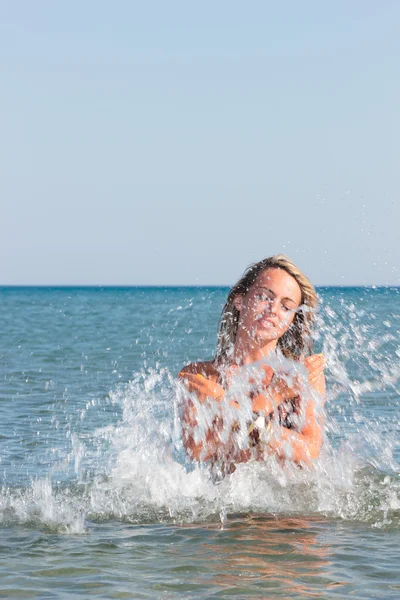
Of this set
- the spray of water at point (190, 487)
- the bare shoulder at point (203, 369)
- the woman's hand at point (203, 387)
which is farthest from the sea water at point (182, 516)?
the woman's hand at point (203, 387)

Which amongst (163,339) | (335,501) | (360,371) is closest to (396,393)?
(360,371)

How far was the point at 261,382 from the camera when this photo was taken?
6871 mm

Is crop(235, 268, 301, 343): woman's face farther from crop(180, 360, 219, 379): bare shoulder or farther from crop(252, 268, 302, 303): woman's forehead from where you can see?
crop(180, 360, 219, 379): bare shoulder

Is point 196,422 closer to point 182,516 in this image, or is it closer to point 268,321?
point 182,516

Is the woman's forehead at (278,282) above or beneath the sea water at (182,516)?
above

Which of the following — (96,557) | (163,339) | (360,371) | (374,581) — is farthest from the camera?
(163,339)

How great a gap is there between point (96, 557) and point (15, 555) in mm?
515

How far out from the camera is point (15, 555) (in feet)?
19.3

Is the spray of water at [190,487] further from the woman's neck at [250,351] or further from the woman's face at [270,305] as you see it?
the woman's face at [270,305]

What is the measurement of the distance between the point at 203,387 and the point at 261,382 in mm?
448

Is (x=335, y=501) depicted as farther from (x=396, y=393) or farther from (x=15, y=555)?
(x=396, y=393)

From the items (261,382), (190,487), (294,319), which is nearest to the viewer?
(261,382)

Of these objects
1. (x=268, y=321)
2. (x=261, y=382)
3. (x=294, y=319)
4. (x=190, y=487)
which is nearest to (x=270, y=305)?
(x=268, y=321)

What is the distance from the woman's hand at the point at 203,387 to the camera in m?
6.70
